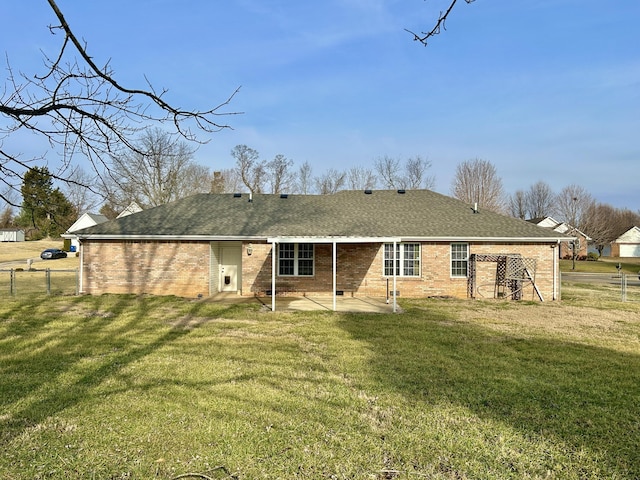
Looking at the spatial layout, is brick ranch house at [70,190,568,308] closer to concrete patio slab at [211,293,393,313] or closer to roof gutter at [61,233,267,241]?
roof gutter at [61,233,267,241]

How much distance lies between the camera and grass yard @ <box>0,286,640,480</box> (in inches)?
144

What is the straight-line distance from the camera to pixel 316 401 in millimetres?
5105

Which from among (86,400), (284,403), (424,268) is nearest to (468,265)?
(424,268)

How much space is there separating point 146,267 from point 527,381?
13.9 m

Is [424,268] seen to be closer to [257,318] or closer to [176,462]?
[257,318]

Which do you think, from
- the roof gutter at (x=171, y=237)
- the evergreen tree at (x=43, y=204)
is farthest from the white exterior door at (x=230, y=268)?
the evergreen tree at (x=43, y=204)

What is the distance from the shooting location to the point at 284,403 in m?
5.02

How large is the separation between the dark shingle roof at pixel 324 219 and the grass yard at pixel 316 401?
621 cm

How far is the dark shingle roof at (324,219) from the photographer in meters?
15.8

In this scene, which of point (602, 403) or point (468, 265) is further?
point (468, 265)

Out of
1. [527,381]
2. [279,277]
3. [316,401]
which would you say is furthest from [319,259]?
[316,401]

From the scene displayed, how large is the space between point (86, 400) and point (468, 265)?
46.3 feet

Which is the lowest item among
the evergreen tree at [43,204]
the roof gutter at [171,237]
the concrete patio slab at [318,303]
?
the concrete patio slab at [318,303]

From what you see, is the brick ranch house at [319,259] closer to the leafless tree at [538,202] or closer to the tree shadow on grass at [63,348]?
the tree shadow on grass at [63,348]
